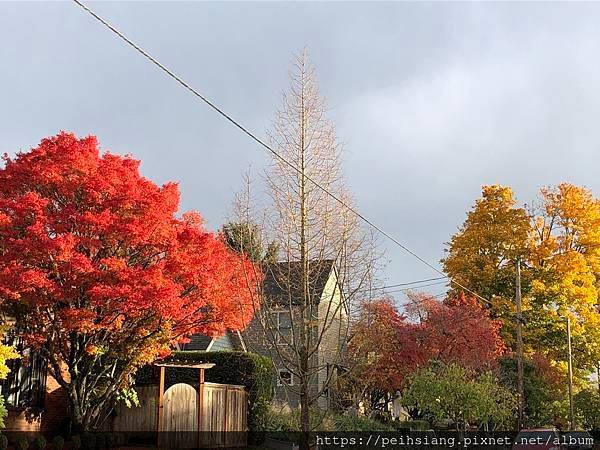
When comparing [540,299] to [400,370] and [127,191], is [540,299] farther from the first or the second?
[127,191]

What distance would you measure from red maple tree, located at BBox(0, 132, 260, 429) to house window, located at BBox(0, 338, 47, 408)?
1.24m

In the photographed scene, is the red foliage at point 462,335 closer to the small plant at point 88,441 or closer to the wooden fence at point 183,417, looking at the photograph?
the wooden fence at point 183,417

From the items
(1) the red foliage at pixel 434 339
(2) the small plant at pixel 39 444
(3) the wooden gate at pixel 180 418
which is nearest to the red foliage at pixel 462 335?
(1) the red foliage at pixel 434 339

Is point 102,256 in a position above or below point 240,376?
above

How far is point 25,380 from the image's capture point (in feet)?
60.6

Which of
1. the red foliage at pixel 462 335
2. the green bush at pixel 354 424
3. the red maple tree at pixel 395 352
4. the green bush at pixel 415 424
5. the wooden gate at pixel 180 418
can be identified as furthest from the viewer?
the green bush at pixel 415 424

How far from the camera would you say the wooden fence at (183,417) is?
18.8 metres

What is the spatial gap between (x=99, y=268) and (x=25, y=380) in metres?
4.62

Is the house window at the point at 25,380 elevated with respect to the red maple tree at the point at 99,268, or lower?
lower

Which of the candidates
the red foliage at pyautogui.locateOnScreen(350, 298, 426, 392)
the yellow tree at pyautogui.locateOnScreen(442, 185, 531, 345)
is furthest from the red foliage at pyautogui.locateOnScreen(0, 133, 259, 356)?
the yellow tree at pyautogui.locateOnScreen(442, 185, 531, 345)

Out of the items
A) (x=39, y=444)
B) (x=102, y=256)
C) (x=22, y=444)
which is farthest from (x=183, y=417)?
(x=102, y=256)

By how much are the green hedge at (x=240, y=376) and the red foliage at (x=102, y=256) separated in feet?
12.7

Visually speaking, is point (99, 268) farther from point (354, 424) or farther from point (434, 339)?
point (434, 339)

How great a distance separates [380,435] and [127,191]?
14400mm
